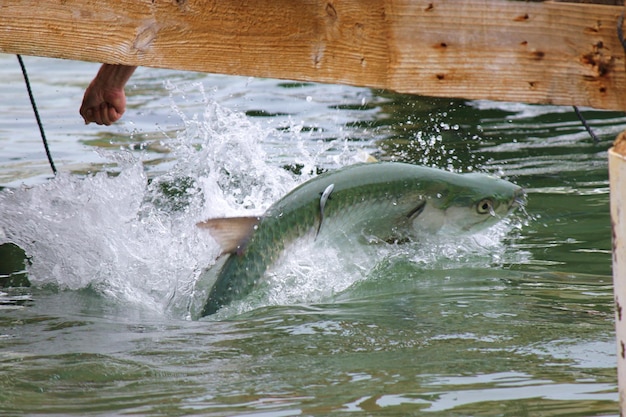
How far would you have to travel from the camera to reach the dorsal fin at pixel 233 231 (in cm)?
433

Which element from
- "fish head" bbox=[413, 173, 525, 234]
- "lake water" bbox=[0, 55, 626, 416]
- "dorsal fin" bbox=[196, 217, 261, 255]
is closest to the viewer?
"lake water" bbox=[0, 55, 626, 416]

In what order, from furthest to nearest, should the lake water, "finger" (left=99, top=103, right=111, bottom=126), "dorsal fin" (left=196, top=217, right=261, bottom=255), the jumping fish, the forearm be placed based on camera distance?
"finger" (left=99, top=103, right=111, bottom=126), the forearm, the jumping fish, "dorsal fin" (left=196, top=217, right=261, bottom=255), the lake water

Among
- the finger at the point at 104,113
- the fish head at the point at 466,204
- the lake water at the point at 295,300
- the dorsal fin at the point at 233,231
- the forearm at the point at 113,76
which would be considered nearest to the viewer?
the lake water at the point at 295,300

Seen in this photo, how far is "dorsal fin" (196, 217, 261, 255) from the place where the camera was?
4328mm

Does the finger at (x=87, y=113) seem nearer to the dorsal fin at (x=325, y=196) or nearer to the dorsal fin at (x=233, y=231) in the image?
the dorsal fin at (x=233, y=231)

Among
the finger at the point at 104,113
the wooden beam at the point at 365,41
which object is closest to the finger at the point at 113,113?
the finger at the point at 104,113

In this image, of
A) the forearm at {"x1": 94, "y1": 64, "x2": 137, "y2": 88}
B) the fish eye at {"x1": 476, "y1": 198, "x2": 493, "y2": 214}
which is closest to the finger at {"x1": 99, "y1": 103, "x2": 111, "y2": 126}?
the forearm at {"x1": 94, "y1": 64, "x2": 137, "y2": 88}

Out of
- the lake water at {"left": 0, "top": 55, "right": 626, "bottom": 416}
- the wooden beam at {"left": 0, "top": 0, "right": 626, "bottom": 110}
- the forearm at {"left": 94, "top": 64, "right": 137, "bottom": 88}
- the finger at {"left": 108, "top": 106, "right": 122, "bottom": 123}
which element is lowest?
the lake water at {"left": 0, "top": 55, "right": 626, "bottom": 416}

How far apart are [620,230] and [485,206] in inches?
80.3

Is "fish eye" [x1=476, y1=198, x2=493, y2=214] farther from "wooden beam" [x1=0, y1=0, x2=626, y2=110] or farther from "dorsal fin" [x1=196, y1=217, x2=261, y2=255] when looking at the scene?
"wooden beam" [x1=0, y1=0, x2=626, y2=110]

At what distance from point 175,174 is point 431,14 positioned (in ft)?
13.3

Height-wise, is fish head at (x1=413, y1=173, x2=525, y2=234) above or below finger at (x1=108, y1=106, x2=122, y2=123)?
below

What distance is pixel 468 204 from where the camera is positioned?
15.3ft

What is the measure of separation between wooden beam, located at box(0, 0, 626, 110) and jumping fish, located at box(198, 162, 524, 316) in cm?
89
